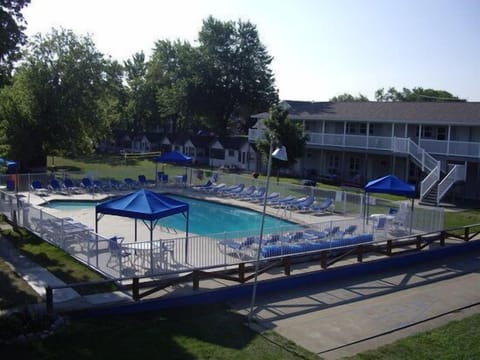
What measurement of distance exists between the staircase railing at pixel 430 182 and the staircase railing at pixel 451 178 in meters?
0.53

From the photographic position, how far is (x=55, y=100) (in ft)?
132

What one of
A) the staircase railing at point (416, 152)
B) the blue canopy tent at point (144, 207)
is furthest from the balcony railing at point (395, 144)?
the blue canopy tent at point (144, 207)

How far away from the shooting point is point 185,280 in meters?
13.3

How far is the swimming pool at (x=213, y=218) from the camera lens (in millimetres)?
24766

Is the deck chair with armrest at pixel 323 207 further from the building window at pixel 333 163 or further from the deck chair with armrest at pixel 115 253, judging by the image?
the building window at pixel 333 163

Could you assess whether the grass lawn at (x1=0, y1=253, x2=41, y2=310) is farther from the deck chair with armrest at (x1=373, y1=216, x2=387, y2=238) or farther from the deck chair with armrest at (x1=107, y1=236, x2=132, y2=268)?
the deck chair with armrest at (x1=373, y1=216, x2=387, y2=238)

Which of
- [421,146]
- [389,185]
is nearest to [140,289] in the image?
[389,185]

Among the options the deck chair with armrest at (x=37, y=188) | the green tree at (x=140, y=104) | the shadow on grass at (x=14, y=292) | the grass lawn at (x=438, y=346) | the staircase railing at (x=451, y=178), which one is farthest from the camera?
the green tree at (x=140, y=104)

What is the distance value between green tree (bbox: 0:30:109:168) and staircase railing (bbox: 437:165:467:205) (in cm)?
2767

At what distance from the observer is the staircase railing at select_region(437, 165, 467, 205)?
3108 centimetres

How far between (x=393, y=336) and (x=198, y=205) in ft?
62.2

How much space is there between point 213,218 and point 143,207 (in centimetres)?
1216

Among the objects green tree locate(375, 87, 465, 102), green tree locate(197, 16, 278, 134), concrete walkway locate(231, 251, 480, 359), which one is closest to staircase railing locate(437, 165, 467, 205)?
concrete walkway locate(231, 251, 480, 359)

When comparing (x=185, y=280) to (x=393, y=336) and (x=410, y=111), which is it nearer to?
(x=393, y=336)
